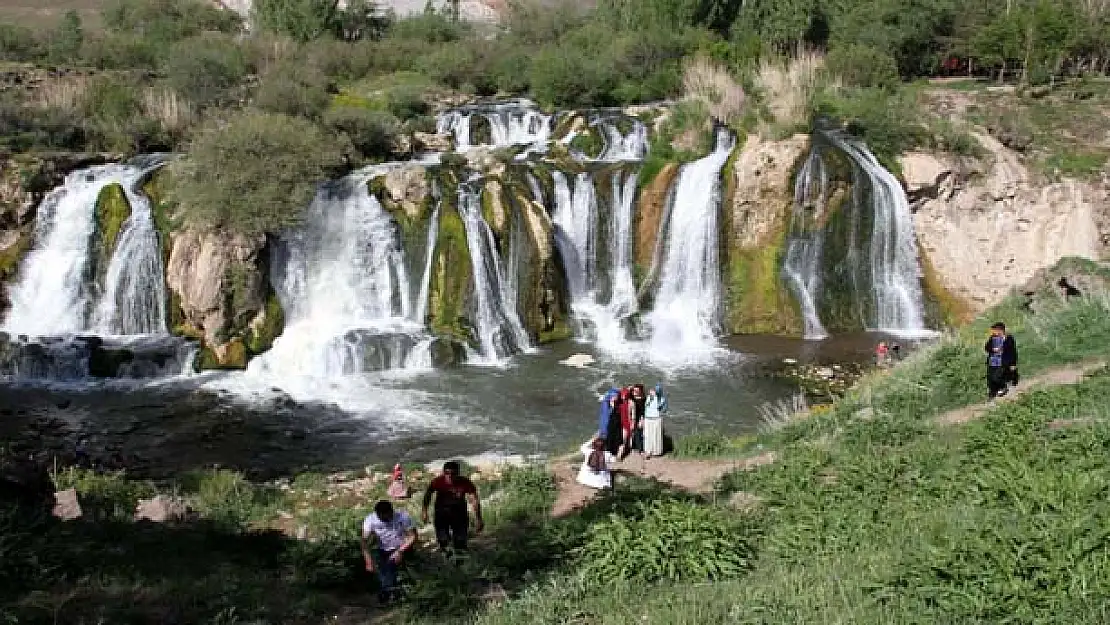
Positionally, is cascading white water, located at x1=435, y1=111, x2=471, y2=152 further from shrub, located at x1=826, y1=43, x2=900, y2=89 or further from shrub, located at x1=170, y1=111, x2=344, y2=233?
shrub, located at x1=826, y1=43, x2=900, y2=89

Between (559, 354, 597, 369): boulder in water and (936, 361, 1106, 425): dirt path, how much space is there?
880 cm

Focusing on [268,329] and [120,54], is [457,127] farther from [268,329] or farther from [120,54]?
[120,54]

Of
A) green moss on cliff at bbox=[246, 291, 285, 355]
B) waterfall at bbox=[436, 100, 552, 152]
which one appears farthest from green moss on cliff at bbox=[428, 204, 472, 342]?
waterfall at bbox=[436, 100, 552, 152]

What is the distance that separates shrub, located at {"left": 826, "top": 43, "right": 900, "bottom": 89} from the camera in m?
31.2

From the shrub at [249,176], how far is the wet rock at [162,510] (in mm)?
9893

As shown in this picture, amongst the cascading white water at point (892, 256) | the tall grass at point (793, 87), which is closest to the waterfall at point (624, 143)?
the tall grass at point (793, 87)

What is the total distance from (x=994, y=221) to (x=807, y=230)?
511cm

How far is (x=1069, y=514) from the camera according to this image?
438cm

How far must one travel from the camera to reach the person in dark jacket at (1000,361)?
930cm

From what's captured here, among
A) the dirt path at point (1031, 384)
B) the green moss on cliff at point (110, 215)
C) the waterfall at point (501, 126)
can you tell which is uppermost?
the waterfall at point (501, 126)

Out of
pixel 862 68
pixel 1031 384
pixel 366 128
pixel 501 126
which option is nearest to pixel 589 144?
pixel 501 126

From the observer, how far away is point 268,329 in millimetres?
18031

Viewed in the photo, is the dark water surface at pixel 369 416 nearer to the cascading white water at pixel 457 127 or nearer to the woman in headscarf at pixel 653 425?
the woman in headscarf at pixel 653 425

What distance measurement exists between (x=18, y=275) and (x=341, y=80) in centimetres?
2097
